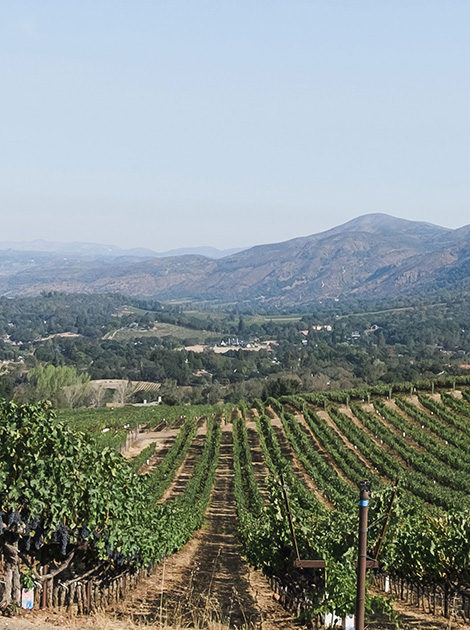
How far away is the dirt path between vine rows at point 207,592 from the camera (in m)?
16.3

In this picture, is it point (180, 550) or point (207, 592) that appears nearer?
point (207, 592)

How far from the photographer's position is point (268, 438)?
213 feet

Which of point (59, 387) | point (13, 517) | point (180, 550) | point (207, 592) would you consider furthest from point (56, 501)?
point (59, 387)

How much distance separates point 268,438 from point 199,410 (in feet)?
82.3

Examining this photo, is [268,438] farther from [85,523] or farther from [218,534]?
[85,523]

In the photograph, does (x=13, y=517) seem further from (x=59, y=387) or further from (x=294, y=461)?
(x=59, y=387)

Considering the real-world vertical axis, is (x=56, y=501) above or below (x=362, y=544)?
below

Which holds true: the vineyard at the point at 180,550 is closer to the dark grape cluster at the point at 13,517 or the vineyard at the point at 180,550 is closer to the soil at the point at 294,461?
the dark grape cluster at the point at 13,517

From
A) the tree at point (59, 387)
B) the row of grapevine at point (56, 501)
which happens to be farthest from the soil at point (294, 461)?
the tree at point (59, 387)

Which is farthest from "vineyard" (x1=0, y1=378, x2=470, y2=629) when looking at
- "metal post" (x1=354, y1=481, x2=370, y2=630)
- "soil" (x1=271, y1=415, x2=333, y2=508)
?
"soil" (x1=271, y1=415, x2=333, y2=508)

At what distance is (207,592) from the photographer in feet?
66.9

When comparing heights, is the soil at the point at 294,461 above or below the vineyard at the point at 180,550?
below

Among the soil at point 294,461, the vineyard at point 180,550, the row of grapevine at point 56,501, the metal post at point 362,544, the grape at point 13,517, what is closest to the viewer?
the metal post at point 362,544

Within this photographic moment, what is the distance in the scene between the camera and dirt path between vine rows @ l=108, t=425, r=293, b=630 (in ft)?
53.4
